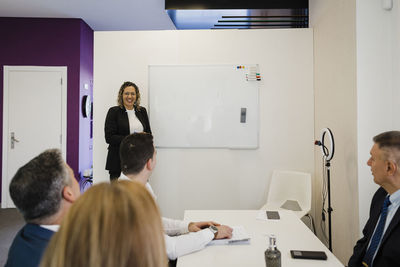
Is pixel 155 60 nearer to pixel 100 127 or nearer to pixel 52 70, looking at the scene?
pixel 100 127

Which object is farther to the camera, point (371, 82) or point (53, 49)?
point (53, 49)

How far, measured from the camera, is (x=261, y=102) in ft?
11.7

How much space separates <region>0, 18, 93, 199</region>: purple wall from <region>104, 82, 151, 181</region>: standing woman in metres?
2.20

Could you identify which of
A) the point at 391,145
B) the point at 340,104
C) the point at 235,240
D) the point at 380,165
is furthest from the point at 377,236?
the point at 340,104

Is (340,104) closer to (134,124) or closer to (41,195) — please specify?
(134,124)

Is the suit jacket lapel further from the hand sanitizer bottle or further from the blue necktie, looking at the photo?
the hand sanitizer bottle

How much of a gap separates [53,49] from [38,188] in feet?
16.2

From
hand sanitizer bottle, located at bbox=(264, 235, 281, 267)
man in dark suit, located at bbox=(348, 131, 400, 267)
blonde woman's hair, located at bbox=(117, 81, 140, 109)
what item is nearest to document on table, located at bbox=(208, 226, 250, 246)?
hand sanitizer bottle, located at bbox=(264, 235, 281, 267)

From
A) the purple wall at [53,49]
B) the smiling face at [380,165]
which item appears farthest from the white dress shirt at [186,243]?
the purple wall at [53,49]

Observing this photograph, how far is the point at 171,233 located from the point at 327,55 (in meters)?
2.36

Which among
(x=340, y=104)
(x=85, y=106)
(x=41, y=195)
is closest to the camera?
(x=41, y=195)

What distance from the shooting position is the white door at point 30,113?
16.8ft

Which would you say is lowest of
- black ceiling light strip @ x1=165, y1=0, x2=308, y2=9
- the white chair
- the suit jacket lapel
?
the white chair

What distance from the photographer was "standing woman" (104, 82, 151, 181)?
3299 millimetres
